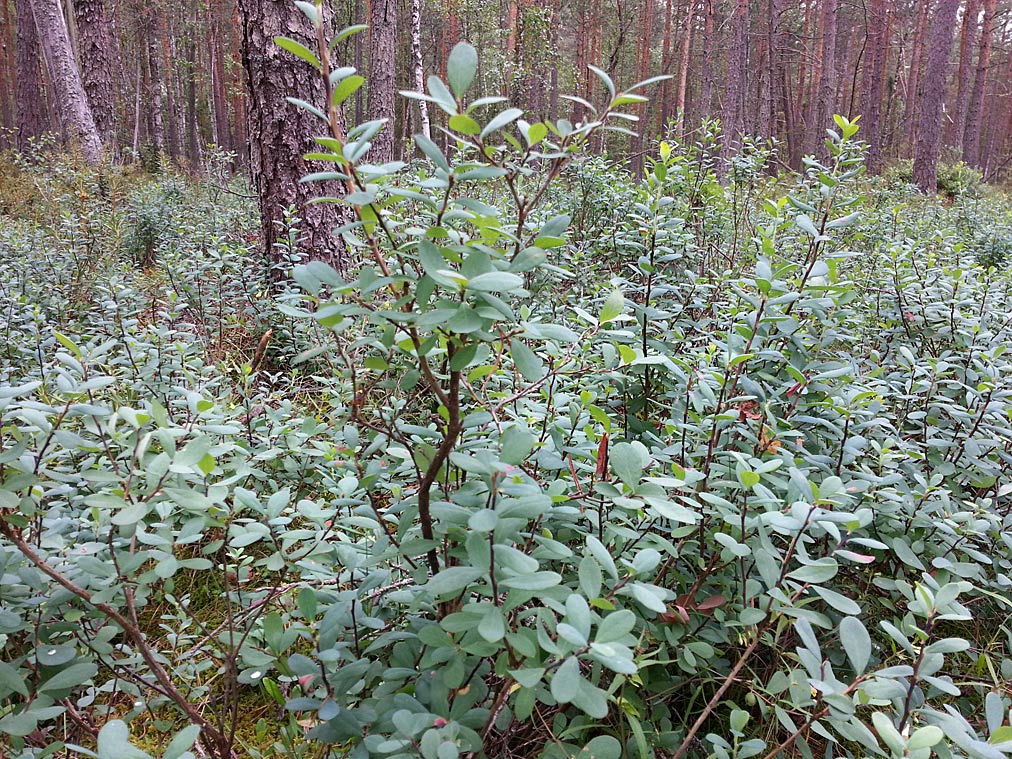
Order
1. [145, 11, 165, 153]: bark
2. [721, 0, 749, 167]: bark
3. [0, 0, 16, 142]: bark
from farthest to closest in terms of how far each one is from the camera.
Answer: [0, 0, 16, 142]: bark
[145, 11, 165, 153]: bark
[721, 0, 749, 167]: bark

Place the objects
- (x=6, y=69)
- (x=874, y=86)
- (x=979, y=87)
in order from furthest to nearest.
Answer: (x=6, y=69)
(x=979, y=87)
(x=874, y=86)

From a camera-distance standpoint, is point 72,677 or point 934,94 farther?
point 934,94

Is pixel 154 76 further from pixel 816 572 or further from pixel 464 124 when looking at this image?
pixel 816 572

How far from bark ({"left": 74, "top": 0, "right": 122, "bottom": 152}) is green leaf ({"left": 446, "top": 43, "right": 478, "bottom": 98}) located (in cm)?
1129

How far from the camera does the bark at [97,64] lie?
10.1 meters

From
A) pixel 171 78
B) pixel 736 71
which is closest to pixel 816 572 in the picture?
pixel 736 71

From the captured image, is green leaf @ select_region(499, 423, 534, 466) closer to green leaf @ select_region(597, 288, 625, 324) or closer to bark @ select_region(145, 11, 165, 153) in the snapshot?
green leaf @ select_region(597, 288, 625, 324)

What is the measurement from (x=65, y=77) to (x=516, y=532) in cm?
1074

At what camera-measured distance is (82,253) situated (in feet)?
15.3

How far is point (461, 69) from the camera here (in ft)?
3.07

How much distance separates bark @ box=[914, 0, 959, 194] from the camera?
10.3 metres

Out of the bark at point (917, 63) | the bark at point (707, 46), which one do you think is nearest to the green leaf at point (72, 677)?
the bark at point (707, 46)

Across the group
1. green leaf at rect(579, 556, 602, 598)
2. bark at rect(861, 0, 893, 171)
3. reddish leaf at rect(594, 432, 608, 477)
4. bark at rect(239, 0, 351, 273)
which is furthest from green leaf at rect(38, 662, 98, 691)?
bark at rect(861, 0, 893, 171)

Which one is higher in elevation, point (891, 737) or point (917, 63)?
point (917, 63)
